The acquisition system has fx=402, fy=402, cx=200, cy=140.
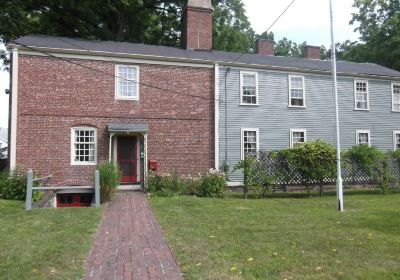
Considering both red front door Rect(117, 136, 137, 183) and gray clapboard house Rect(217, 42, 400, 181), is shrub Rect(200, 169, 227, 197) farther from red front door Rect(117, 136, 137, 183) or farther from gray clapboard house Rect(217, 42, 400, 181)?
red front door Rect(117, 136, 137, 183)

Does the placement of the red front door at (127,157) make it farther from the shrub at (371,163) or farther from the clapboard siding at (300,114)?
the shrub at (371,163)

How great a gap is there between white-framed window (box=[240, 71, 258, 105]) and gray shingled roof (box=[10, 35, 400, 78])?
65 centimetres

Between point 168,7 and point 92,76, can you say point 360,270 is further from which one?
point 168,7

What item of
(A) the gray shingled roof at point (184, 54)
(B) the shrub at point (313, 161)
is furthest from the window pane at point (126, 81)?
(B) the shrub at point (313, 161)

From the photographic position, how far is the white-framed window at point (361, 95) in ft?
73.7

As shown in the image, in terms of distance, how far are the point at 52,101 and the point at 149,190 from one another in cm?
565

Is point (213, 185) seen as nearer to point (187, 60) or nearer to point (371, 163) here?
point (187, 60)

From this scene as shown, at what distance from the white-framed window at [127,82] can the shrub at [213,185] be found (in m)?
5.12

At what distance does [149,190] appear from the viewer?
52.0 feet

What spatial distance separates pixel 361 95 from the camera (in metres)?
22.6

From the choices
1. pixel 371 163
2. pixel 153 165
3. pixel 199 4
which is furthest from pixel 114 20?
pixel 371 163

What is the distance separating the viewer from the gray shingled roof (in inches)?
700

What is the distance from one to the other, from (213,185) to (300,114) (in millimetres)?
7792

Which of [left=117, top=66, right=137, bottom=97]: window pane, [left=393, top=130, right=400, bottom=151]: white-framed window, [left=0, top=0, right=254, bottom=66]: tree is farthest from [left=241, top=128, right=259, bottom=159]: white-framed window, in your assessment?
[left=0, top=0, right=254, bottom=66]: tree
